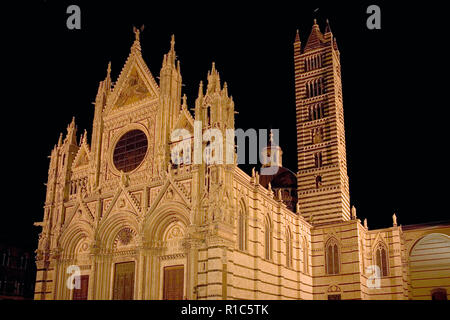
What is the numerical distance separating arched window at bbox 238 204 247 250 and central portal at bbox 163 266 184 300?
347 centimetres

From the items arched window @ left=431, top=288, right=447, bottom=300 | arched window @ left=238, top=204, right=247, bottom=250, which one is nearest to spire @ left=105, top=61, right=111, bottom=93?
arched window @ left=238, top=204, right=247, bottom=250

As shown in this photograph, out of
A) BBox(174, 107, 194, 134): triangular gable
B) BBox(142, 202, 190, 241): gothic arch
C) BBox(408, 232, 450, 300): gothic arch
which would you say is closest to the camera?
BBox(142, 202, 190, 241): gothic arch

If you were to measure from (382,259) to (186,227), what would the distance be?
1927 cm

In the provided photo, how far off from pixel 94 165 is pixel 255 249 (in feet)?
37.0

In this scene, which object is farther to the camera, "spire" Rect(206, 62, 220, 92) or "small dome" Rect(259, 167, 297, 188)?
"small dome" Rect(259, 167, 297, 188)

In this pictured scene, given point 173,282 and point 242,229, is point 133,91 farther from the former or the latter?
point 173,282

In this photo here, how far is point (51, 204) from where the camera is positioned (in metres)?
30.3

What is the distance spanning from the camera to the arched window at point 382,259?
3634 cm

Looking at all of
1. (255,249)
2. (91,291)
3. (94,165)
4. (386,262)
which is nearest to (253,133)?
(255,249)

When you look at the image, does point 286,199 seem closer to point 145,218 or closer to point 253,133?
point 253,133

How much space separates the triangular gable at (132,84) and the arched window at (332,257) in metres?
17.5

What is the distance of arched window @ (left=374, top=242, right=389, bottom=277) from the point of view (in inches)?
1431

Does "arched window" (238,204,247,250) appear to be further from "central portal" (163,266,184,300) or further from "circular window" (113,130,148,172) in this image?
"circular window" (113,130,148,172)
